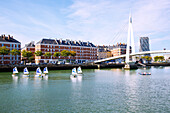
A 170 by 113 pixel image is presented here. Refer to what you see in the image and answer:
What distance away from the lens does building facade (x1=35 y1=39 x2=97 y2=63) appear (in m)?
116

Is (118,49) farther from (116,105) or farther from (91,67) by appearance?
(116,105)

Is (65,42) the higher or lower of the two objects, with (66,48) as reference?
higher

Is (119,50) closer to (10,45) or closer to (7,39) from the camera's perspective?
(10,45)

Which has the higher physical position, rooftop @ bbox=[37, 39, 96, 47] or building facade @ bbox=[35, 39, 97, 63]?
rooftop @ bbox=[37, 39, 96, 47]

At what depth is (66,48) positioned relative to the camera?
126438mm

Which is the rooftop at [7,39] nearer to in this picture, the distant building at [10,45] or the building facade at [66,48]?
the distant building at [10,45]

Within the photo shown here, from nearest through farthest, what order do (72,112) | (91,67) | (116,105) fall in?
(72,112), (116,105), (91,67)

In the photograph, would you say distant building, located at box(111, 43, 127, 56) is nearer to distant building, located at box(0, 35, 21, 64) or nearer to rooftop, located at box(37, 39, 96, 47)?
rooftop, located at box(37, 39, 96, 47)

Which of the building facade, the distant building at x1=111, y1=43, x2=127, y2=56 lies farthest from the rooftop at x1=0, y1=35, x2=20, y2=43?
the distant building at x1=111, y1=43, x2=127, y2=56

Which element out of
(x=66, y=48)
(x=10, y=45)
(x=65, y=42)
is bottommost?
(x=10, y=45)

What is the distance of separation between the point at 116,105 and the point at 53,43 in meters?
101

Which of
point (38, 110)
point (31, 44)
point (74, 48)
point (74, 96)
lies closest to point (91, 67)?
point (74, 48)

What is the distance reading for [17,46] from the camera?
10056 centimetres

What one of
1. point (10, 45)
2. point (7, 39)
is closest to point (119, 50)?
point (10, 45)
